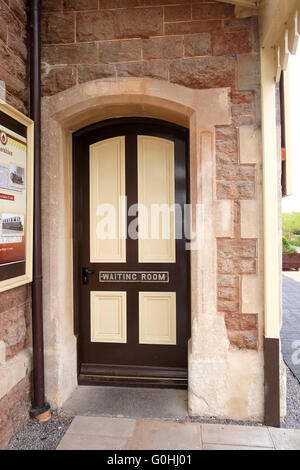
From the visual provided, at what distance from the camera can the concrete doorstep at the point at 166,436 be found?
2258mm

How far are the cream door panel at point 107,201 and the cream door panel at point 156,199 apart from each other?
0.19 meters

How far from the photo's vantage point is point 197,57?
265 cm

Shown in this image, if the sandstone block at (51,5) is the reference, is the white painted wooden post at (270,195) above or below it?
below

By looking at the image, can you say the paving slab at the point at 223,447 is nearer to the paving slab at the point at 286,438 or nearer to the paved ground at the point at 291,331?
→ the paving slab at the point at 286,438

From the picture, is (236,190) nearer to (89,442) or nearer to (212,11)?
(212,11)

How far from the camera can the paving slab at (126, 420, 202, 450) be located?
226 centimetres

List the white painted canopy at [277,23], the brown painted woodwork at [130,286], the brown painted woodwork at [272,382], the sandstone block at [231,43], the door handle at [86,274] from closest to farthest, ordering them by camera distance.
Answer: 1. the white painted canopy at [277,23]
2. the brown painted woodwork at [272,382]
3. the sandstone block at [231,43]
4. the brown painted woodwork at [130,286]
5. the door handle at [86,274]

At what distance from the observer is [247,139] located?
2600 mm

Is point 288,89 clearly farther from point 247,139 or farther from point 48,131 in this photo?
point 48,131

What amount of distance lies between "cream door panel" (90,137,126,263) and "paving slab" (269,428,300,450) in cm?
191

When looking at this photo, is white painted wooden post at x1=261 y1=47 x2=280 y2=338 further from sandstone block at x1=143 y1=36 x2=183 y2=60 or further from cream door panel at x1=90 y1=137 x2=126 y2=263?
cream door panel at x1=90 y1=137 x2=126 y2=263

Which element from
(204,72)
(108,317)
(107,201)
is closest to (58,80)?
(107,201)

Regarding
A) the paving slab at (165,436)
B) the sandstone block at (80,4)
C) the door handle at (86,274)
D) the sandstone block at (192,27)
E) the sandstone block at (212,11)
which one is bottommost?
the paving slab at (165,436)

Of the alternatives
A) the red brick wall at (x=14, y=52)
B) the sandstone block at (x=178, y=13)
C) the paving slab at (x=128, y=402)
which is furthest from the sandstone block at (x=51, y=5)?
the paving slab at (x=128, y=402)
